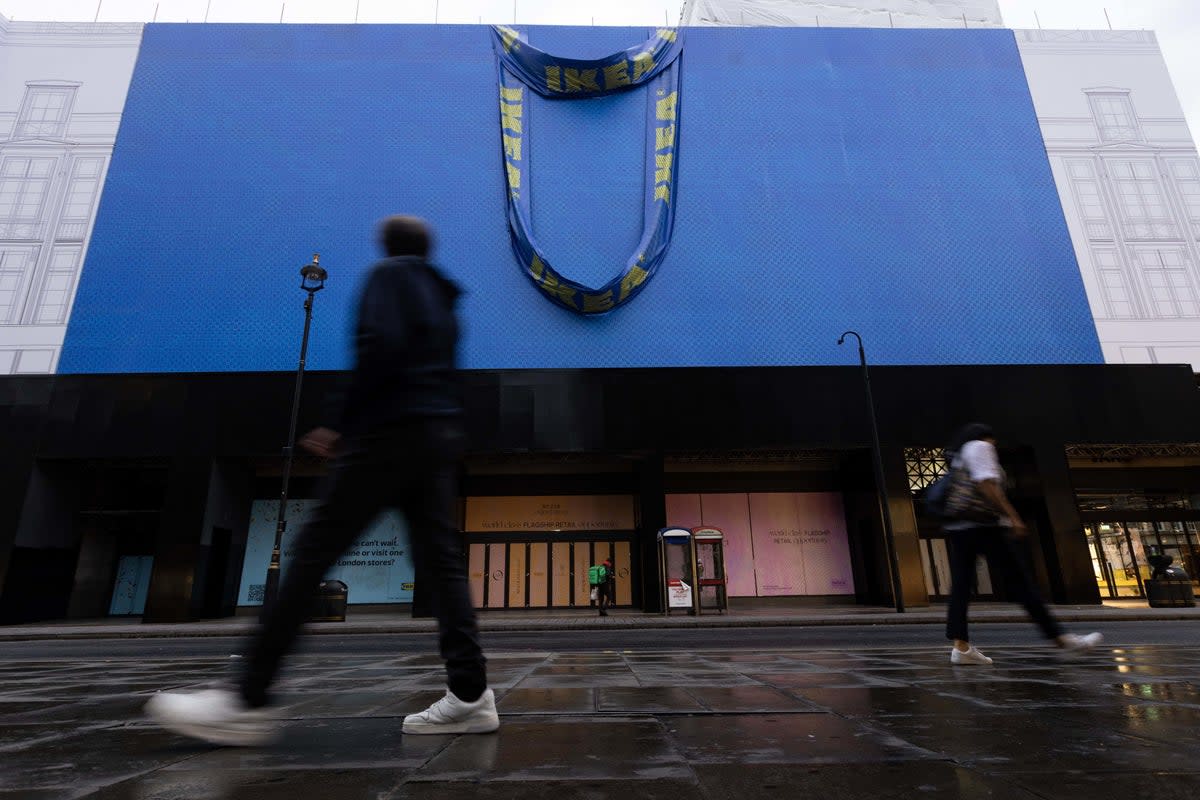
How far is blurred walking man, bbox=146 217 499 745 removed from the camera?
2.30 meters

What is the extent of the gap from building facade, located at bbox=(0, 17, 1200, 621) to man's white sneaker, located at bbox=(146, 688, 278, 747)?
15825mm

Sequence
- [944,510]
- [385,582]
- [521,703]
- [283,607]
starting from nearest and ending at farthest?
[283,607], [521,703], [944,510], [385,582]

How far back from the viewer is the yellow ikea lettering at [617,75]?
21.3m

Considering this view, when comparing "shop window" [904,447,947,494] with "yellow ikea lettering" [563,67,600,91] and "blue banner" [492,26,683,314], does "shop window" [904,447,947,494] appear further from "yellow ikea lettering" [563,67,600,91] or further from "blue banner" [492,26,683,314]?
"yellow ikea lettering" [563,67,600,91]

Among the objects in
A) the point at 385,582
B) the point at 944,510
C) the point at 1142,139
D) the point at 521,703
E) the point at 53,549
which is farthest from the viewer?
the point at 1142,139

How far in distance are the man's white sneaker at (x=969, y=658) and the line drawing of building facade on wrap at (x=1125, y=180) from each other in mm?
19921

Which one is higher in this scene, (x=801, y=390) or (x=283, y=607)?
→ (x=801, y=390)

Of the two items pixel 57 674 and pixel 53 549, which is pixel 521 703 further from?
pixel 53 549

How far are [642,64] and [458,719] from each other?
2309 cm

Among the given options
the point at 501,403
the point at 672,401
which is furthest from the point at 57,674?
the point at 672,401

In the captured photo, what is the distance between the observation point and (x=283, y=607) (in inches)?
90.6

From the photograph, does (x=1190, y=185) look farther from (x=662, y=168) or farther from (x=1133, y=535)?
(x=662, y=168)

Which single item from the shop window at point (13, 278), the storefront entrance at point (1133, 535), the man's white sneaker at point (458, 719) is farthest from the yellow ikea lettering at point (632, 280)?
the shop window at point (13, 278)

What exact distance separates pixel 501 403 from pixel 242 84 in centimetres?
1501
